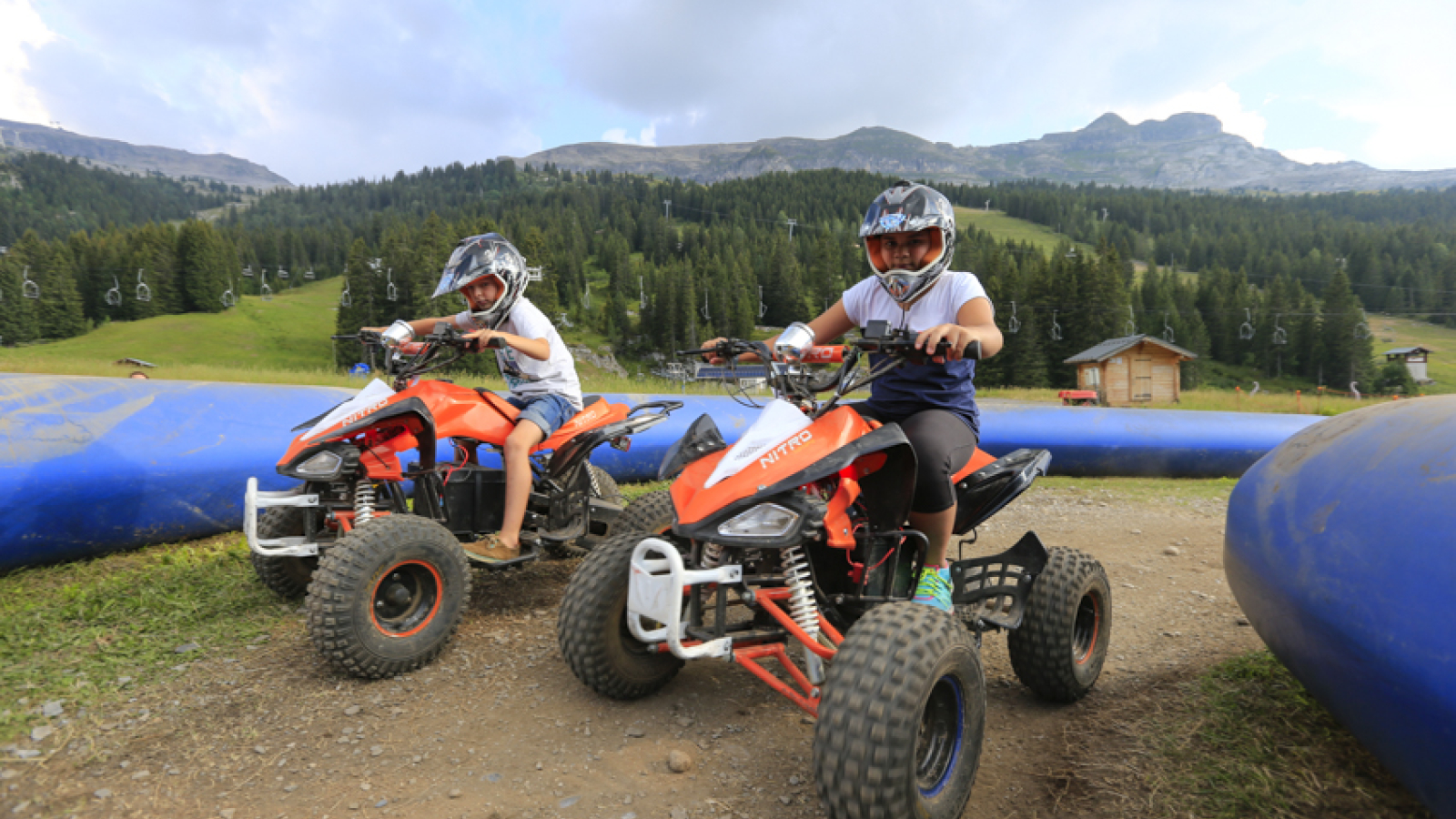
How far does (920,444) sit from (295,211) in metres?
214

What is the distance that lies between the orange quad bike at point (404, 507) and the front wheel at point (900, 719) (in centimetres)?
258

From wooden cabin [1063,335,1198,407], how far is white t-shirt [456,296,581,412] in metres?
48.7

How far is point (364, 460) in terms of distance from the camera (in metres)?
4.53

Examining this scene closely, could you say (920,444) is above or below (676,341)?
below

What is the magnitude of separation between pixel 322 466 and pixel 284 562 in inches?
44.4

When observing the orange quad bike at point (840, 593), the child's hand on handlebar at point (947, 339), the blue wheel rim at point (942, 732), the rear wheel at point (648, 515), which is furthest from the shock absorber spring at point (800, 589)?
the rear wheel at point (648, 515)

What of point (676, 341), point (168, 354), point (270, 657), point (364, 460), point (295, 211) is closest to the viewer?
point (270, 657)

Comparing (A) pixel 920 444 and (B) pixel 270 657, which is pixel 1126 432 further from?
(B) pixel 270 657

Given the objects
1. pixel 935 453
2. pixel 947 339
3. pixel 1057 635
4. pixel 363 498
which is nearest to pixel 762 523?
pixel 935 453

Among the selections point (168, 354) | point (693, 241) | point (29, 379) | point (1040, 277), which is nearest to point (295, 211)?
point (693, 241)

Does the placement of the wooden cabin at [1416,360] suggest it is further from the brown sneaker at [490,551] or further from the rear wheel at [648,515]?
the brown sneaker at [490,551]

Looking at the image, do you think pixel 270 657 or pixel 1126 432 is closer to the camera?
pixel 270 657

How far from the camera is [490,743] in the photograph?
325cm

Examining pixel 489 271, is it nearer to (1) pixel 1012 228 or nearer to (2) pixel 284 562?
(2) pixel 284 562
